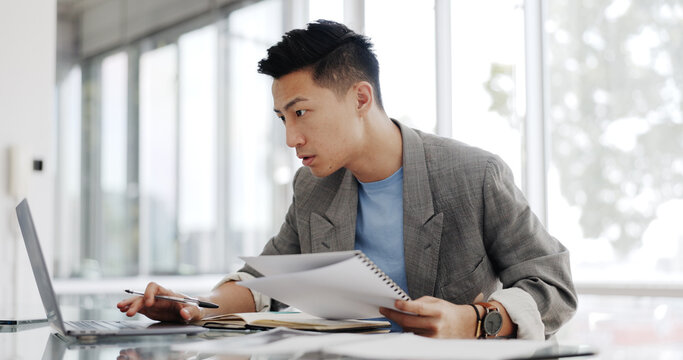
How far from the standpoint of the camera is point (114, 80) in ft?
14.2

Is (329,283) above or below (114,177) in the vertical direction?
below

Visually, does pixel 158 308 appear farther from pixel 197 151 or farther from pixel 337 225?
pixel 197 151

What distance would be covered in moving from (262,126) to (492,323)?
4.02 meters

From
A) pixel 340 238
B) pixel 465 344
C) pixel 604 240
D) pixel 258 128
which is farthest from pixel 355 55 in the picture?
pixel 258 128

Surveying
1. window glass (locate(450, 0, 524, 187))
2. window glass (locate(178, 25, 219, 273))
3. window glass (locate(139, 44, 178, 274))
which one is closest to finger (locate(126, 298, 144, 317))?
window glass (locate(450, 0, 524, 187))

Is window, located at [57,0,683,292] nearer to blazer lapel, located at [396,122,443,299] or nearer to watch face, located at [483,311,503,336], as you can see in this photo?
blazer lapel, located at [396,122,443,299]

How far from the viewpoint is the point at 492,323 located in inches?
43.6

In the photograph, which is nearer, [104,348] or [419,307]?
[104,348]

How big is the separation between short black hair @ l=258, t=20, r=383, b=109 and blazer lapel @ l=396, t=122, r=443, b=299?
0.27 m

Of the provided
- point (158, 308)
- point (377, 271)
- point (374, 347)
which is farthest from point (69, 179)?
point (374, 347)

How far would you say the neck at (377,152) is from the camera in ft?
5.35

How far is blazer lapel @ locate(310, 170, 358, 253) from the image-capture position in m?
1.58

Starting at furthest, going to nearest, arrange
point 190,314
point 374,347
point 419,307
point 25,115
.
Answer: point 25,115, point 190,314, point 419,307, point 374,347

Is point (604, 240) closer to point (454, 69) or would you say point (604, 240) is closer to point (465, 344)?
point (454, 69)
